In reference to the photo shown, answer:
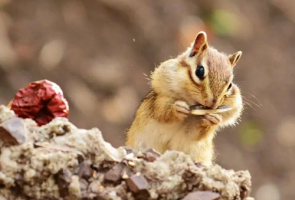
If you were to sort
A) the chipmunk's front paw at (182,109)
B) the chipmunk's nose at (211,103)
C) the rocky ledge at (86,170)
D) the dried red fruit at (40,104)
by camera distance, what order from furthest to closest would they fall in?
1. the chipmunk's front paw at (182,109)
2. the chipmunk's nose at (211,103)
3. the dried red fruit at (40,104)
4. the rocky ledge at (86,170)

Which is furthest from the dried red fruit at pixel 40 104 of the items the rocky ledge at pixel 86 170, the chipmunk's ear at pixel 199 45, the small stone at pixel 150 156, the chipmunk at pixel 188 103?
the chipmunk's ear at pixel 199 45

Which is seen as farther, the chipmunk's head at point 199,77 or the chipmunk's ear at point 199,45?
the chipmunk's ear at point 199,45

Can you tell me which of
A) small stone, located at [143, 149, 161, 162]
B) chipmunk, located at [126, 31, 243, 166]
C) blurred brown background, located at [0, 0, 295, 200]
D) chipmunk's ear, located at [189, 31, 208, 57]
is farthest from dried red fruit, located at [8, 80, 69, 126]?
blurred brown background, located at [0, 0, 295, 200]

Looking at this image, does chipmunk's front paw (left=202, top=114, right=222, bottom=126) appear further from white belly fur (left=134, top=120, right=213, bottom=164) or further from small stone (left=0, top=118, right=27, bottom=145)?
small stone (left=0, top=118, right=27, bottom=145)

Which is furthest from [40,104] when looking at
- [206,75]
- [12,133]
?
[206,75]

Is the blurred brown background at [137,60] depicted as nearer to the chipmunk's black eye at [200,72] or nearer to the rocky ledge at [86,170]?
the chipmunk's black eye at [200,72]

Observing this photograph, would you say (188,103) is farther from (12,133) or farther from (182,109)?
(12,133)
